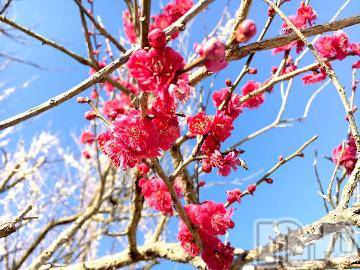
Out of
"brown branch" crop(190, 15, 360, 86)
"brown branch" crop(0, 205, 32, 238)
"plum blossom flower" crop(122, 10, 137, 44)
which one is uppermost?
"plum blossom flower" crop(122, 10, 137, 44)

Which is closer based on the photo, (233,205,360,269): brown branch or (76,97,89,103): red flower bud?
(233,205,360,269): brown branch

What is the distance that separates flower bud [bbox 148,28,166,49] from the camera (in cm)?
102

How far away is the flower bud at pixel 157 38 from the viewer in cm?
102

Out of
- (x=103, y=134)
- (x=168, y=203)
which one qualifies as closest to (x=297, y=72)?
(x=168, y=203)

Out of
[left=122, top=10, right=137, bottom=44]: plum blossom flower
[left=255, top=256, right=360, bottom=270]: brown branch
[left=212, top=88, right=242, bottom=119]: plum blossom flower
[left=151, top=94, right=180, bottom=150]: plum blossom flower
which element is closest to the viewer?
[left=151, top=94, right=180, bottom=150]: plum blossom flower

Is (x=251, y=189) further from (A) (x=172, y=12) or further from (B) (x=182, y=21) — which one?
(A) (x=172, y=12)

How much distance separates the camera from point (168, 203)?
2.01 metres

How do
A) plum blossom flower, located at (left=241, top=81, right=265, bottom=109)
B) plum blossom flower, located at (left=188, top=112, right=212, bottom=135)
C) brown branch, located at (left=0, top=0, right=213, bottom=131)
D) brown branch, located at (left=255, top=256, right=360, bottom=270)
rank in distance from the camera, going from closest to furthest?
brown branch, located at (left=0, top=0, right=213, bottom=131), brown branch, located at (left=255, top=256, right=360, bottom=270), plum blossom flower, located at (left=188, top=112, right=212, bottom=135), plum blossom flower, located at (left=241, top=81, right=265, bottom=109)

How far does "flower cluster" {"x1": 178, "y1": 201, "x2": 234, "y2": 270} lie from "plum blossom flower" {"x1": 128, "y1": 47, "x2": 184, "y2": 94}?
93cm

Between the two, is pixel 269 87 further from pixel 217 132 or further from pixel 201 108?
pixel 217 132

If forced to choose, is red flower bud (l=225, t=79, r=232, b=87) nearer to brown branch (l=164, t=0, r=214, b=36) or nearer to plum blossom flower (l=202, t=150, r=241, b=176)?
plum blossom flower (l=202, t=150, r=241, b=176)

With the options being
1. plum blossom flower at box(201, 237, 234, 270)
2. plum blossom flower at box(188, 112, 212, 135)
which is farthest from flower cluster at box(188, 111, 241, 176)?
plum blossom flower at box(201, 237, 234, 270)

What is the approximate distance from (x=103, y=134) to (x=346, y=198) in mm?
991

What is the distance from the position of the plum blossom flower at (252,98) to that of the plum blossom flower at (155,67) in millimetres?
1637
